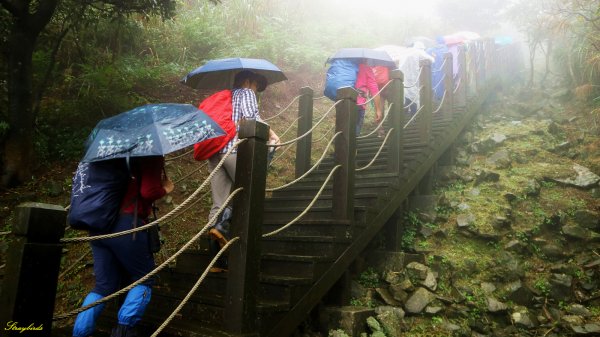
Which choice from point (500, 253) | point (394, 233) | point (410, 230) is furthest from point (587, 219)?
point (394, 233)

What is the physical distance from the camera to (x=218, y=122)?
3658mm

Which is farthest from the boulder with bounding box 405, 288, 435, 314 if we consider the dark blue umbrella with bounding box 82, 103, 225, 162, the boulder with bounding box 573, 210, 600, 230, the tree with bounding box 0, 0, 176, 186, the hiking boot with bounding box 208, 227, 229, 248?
the tree with bounding box 0, 0, 176, 186

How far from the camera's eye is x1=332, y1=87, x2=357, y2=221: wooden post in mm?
4012

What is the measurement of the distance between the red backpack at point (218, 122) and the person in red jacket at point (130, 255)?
0.92 metres

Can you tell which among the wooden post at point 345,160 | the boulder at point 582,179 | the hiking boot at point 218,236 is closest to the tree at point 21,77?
the wooden post at point 345,160

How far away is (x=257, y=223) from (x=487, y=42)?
1028 cm

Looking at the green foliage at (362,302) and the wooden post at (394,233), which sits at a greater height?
the wooden post at (394,233)

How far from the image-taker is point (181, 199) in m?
5.98

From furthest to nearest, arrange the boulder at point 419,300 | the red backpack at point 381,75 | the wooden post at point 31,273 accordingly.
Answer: the red backpack at point 381,75 < the boulder at point 419,300 < the wooden post at point 31,273

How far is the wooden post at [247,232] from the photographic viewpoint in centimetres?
259

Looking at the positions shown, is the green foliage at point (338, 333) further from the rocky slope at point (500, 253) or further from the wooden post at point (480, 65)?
the wooden post at point (480, 65)

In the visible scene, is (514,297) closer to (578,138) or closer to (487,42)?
Result: (578,138)

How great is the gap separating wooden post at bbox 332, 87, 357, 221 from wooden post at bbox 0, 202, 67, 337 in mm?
2680

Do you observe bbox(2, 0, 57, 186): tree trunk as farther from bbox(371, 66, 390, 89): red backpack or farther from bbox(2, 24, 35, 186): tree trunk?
bbox(371, 66, 390, 89): red backpack
